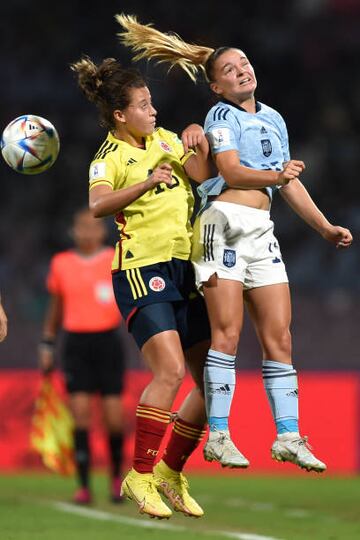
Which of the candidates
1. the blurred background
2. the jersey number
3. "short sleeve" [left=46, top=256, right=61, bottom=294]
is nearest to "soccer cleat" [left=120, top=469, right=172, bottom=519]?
the jersey number

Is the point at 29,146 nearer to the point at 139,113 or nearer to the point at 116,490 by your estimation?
the point at 139,113

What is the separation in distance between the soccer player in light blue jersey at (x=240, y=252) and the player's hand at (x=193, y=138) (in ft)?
0.15

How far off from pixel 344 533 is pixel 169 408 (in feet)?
10.0

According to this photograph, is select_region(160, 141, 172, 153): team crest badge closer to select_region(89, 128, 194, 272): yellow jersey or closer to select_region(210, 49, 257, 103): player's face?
select_region(89, 128, 194, 272): yellow jersey

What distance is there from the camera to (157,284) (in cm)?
604

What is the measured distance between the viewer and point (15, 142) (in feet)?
20.8

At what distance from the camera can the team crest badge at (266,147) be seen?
239 inches

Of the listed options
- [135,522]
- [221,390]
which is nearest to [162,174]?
[221,390]

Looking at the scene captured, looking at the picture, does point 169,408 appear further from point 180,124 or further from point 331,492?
point 180,124

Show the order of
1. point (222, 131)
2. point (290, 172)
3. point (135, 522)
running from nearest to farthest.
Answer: point (290, 172), point (222, 131), point (135, 522)

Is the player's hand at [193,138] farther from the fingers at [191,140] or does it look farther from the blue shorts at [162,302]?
the blue shorts at [162,302]

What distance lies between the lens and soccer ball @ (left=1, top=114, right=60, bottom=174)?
632 centimetres

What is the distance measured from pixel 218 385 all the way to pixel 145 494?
62cm

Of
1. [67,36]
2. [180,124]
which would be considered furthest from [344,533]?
[67,36]
